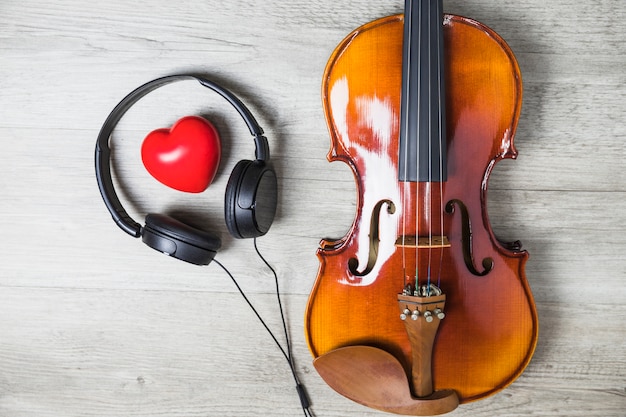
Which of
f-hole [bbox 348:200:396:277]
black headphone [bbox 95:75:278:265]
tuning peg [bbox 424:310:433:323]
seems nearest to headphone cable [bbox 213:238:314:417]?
black headphone [bbox 95:75:278:265]

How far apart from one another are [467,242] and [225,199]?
0.45 meters

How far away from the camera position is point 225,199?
2.97ft

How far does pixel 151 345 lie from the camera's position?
1.07 metres

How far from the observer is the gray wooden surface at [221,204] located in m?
0.99

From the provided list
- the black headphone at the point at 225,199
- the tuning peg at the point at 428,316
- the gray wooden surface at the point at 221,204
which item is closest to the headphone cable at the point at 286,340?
the gray wooden surface at the point at 221,204

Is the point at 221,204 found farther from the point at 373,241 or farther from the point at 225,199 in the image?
the point at 373,241

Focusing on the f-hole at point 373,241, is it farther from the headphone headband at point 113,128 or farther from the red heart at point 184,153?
the red heart at point 184,153

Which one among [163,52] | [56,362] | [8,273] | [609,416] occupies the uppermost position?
[163,52]

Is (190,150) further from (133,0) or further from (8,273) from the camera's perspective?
(8,273)

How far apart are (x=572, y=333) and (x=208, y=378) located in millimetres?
802

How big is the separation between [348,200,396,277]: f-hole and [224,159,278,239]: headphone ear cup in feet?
0.65

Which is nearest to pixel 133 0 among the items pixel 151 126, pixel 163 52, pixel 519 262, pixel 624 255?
→ pixel 163 52

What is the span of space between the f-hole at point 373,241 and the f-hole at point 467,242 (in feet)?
0.36

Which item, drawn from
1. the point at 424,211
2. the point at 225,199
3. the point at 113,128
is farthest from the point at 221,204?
the point at 424,211
